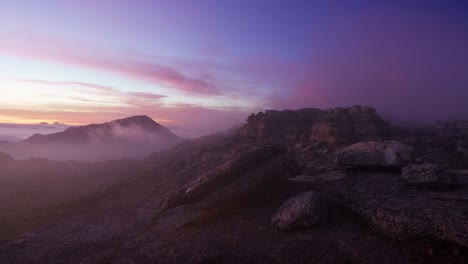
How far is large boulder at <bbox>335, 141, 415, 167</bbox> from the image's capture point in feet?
67.2

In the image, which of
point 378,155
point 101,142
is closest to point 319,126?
point 378,155

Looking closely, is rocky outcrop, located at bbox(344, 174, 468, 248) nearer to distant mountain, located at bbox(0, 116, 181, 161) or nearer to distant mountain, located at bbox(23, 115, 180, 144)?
distant mountain, located at bbox(0, 116, 181, 161)

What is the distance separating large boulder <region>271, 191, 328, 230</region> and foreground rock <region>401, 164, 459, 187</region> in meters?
6.13

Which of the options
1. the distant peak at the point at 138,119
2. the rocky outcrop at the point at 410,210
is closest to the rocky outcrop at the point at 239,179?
the rocky outcrop at the point at 410,210

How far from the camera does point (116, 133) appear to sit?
16050 cm

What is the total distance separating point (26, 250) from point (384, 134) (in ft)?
140

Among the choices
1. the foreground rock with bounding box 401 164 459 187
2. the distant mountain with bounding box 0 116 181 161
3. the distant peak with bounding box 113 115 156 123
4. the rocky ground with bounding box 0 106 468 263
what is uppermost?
the distant peak with bounding box 113 115 156 123

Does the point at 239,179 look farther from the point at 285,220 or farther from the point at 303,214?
the point at 303,214

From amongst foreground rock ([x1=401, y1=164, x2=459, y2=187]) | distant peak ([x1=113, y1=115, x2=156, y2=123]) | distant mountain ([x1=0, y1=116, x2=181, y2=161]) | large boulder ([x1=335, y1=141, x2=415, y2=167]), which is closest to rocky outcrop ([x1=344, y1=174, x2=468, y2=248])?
foreground rock ([x1=401, y1=164, x2=459, y2=187])

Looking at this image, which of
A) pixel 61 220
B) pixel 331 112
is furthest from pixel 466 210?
pixel 331 112

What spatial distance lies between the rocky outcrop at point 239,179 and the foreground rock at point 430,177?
7.02 m

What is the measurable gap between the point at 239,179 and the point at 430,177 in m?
10.8

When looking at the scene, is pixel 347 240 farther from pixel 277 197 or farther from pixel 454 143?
pixel 454 143

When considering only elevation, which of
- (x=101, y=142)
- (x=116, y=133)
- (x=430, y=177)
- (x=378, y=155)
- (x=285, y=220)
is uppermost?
(x=378, y=155)
